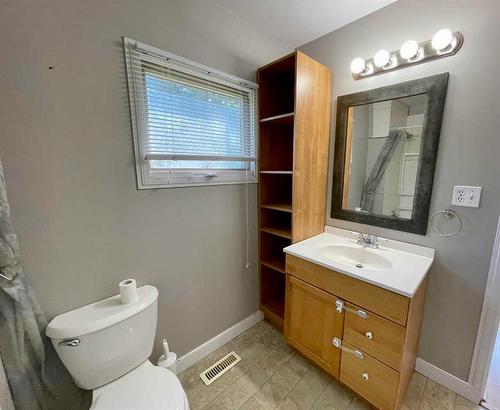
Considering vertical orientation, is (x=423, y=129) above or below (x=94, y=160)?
above

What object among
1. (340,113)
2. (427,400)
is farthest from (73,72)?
(427,400)

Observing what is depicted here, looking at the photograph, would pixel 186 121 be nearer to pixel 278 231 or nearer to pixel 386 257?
pixel 278 231

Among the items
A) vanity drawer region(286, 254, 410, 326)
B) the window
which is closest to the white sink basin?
vanity drawer region(286, 254, 410, 326)

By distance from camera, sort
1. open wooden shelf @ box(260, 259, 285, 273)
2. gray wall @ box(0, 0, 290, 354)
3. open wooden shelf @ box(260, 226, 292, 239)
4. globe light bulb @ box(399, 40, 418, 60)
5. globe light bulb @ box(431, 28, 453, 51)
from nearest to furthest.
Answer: gray wall @ box(0, 0, 290, 354), globe light bulb @ box(431, 28, 453, 51), globe light bulb @ box(399, 40, 418, 60), open wooden shelf @ box(260, 226, 292, 239), open wooden shelf @ box(260, 259, 285, 273)

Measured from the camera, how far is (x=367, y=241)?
1552mm

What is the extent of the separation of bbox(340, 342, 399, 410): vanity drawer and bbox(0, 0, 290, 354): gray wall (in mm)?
1015

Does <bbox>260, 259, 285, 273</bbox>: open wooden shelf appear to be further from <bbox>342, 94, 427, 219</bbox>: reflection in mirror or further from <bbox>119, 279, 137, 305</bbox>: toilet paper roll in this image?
<bbox>119, 279, 137, 305</bbox>: toilet paper roll

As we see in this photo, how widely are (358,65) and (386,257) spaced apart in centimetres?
130

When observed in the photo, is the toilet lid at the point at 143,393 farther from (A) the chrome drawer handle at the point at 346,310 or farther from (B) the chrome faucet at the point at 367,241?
(B) the chrome faucet at the point at 367,241

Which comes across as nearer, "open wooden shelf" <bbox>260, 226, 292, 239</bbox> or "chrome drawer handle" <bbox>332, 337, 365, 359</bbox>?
"chrome drawer handle" <bbox>332, 337, 365, 359</bbox>

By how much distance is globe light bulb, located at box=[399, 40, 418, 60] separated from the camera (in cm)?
125

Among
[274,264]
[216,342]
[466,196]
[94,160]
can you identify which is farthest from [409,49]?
[216,342]

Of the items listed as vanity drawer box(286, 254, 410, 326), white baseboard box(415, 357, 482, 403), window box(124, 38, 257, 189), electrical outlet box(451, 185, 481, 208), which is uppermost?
window box(124, 38, 257, 189)

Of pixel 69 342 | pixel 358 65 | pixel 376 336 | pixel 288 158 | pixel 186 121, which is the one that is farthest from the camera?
pixel 288 158
